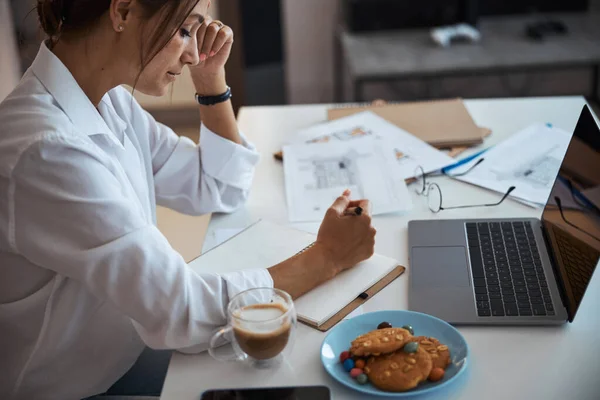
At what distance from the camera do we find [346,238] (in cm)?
121

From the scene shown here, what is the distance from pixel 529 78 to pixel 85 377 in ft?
7.46

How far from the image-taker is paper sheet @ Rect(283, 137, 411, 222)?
4.78ft

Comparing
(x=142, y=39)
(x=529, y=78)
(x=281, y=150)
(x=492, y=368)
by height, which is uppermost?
(x=142, y=39)

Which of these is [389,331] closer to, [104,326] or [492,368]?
[492,368]

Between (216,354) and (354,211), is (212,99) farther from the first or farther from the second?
(216,354)

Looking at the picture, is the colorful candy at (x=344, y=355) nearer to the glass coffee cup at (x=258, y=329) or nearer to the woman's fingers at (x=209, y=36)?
the glass coffee cup at (x=258, y=329)

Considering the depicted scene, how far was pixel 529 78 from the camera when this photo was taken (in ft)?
9.57

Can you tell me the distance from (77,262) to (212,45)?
56cm

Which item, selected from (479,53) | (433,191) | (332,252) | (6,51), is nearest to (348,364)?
(332,252)

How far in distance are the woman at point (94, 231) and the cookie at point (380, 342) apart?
0.18 m

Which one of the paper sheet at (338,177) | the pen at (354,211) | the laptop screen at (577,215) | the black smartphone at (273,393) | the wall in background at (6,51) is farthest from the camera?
the wall in background at (6,51)

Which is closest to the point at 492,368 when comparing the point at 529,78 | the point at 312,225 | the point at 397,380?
the point at 397,380

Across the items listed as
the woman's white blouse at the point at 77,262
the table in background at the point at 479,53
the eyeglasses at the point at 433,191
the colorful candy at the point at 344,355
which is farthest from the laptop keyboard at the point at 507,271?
the table in background at the point at 479,53

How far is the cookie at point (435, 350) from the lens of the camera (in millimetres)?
959
